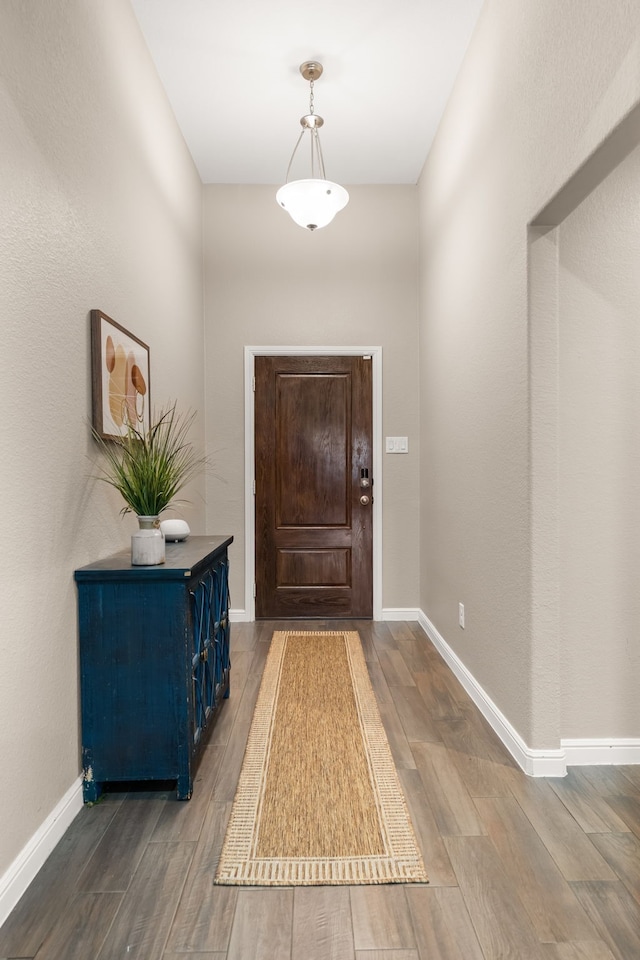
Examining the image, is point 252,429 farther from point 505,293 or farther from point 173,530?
point 505,293

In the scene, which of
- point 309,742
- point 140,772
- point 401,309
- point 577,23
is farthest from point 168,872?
point 401,309

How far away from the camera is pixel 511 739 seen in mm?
2172

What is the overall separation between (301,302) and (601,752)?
3245mm

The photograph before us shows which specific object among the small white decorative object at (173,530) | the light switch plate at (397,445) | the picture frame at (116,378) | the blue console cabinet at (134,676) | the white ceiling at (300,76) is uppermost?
the white ceiling at (300,76)

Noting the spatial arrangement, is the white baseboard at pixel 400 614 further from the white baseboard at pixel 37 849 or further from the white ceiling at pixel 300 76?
the white ceiling at pixel 300 76

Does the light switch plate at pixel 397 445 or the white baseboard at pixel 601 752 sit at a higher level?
the light switch plate at pixel 397 445

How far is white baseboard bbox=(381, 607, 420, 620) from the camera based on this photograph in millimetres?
4129

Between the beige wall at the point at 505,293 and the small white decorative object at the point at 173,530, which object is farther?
the small white decorative object at the point at 173,530

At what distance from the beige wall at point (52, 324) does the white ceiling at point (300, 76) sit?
375 mm

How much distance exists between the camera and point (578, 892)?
4.76 feet

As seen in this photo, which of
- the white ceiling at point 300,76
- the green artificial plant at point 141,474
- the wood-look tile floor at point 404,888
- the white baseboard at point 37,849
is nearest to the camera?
the wood-look tile floor at point 404,888

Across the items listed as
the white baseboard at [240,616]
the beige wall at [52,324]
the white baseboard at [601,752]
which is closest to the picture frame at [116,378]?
the beige wall at [52,324]

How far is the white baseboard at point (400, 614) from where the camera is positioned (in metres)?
4.13

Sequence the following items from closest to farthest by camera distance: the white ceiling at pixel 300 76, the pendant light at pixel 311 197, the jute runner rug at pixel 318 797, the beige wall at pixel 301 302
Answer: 1. the jute runner rug at pixel 318 797
2. the white ceiling at pixel 300 76
3. the pendant light at pixel 311 197
4. the beige wall at pixel 301 302
